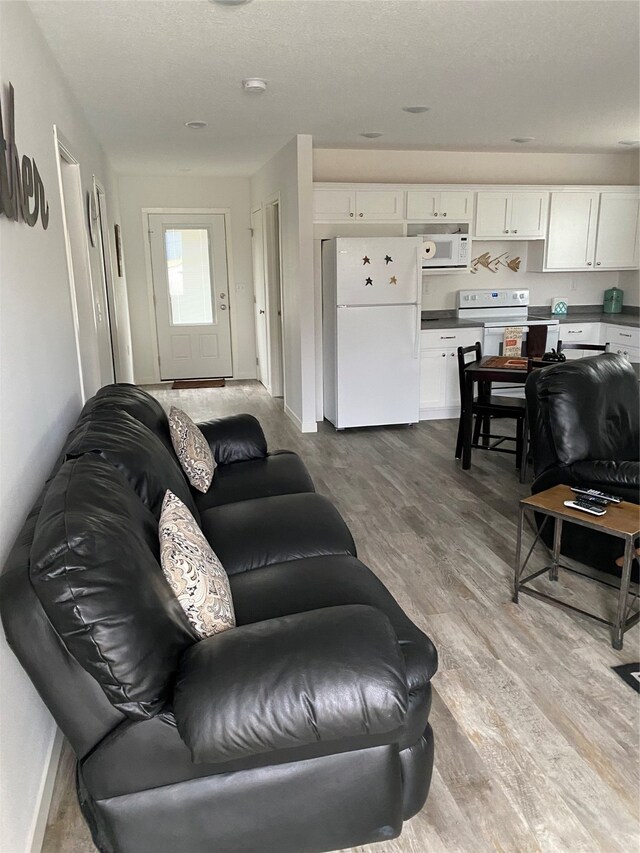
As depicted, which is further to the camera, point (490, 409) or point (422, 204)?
point (422, 204)

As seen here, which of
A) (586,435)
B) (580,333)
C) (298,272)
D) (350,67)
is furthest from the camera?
(580,333)

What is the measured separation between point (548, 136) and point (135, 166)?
13.6ft

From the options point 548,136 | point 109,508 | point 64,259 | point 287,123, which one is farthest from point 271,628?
point 548,136

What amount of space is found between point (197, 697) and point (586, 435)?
233 cm

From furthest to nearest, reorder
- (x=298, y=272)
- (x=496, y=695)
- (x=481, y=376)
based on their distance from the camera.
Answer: (x=298, y=272) < (x=481, y=376) < (x=496, y=695)

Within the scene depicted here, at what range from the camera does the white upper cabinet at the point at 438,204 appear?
5730mm

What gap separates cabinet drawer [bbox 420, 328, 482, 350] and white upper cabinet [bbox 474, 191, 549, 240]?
945 mm

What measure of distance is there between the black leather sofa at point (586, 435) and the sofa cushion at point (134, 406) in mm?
1783

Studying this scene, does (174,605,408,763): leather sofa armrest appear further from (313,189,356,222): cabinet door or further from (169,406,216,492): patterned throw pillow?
(313,189,356,222): cabinet door

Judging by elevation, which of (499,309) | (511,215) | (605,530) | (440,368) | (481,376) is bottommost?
(605,530)

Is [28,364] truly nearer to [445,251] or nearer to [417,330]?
[417,330]

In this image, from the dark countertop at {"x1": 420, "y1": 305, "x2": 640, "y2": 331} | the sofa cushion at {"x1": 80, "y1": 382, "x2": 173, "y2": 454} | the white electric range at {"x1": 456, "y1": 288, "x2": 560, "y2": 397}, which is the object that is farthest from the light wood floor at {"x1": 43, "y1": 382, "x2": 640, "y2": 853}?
the white electric range at {"x1": 456, "y1": 288, "x2": 560, "y2": 397}

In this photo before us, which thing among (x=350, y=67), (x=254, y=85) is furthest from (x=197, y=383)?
(x=350, y=67)

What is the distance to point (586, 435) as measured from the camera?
117 inches
